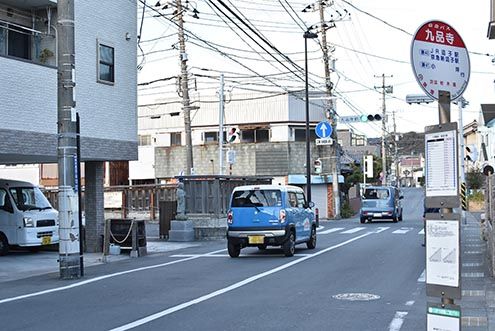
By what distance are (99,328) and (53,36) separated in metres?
12.5

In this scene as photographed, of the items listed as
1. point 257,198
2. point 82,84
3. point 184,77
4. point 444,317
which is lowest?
point 444,317

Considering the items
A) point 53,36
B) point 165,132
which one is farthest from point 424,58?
point 165,132

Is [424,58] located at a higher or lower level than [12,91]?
lower

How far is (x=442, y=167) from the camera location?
5.86 meters

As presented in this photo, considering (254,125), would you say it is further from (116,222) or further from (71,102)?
(71,102)

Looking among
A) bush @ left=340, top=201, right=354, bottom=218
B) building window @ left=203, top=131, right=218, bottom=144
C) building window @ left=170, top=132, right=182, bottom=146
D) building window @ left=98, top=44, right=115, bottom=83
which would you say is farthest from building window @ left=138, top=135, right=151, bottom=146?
building window @ left=98, top=44, right=115, bottom=83

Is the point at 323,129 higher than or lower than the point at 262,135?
lower

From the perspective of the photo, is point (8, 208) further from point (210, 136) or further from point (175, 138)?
point (175, 138)

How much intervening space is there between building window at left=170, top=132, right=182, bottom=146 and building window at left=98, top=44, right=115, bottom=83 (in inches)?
1282

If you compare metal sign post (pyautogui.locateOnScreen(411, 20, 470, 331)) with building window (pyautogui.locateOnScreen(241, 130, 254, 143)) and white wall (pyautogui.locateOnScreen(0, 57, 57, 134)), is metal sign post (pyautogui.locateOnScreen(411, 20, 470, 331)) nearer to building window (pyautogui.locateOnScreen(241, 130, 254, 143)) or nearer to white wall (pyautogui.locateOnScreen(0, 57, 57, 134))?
white wall (pyautogui.locateOnScreen(0, 57, 57, 134))

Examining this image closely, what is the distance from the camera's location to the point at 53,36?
20.1m

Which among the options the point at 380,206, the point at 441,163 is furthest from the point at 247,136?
the point at 441,163

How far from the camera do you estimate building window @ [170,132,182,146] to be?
180 ft

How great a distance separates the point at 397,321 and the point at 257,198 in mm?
10395
